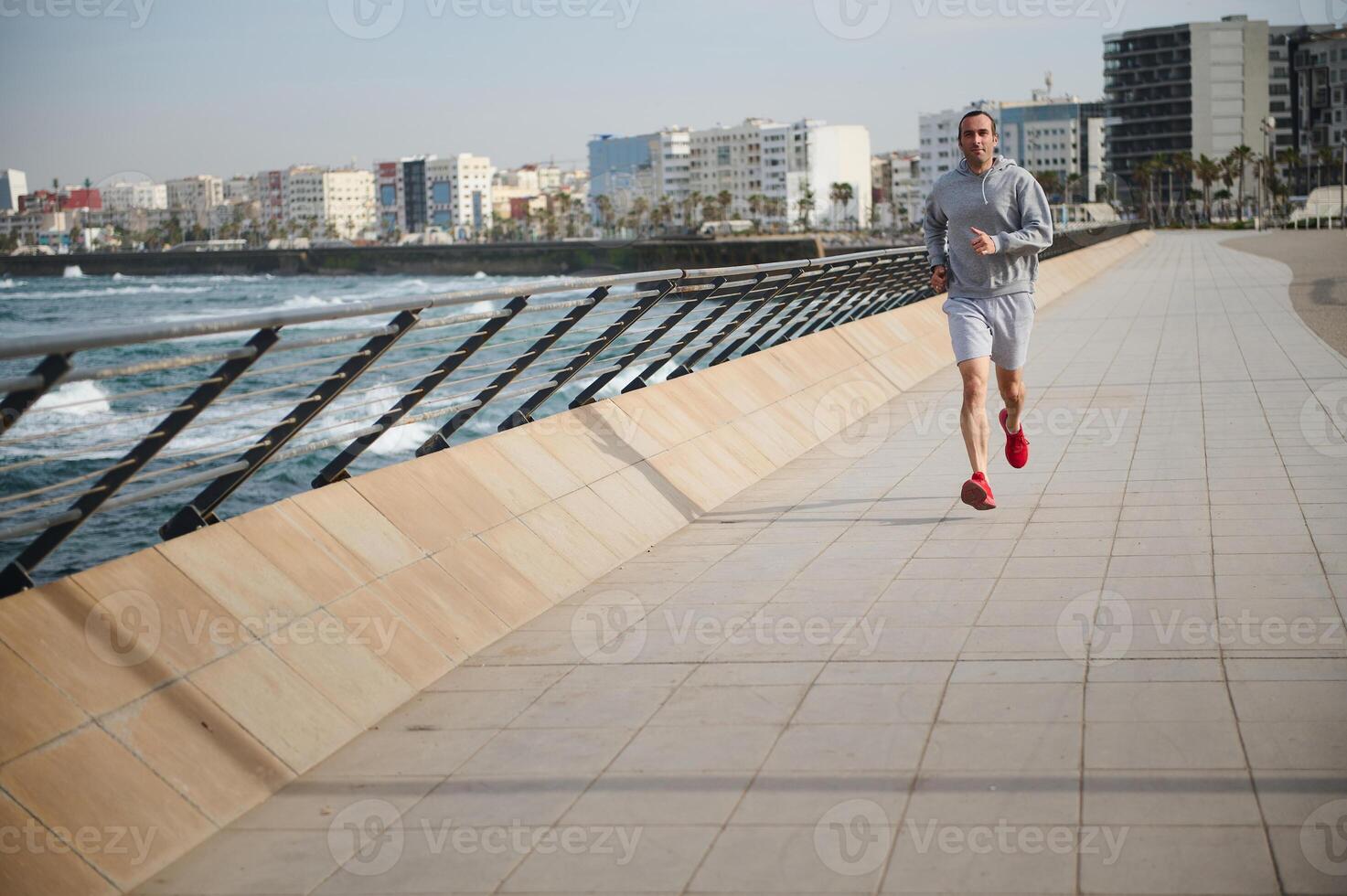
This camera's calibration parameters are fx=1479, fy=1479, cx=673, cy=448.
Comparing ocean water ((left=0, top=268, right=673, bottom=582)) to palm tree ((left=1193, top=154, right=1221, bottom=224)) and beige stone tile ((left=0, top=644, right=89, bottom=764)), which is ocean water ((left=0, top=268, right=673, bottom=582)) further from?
palm tree ((left=1193, top=154, right=1221, bottom=224))

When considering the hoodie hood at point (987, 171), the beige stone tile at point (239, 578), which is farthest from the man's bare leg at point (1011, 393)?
the beige stone tile at point (239, 578)

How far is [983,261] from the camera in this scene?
7.96 metres

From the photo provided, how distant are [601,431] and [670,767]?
4578mm

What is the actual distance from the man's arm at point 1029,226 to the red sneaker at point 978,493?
4.02ft

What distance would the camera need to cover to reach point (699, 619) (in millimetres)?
6055

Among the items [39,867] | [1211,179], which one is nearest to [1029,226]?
[39,867]

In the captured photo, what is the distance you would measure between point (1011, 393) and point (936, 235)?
3.24 ft

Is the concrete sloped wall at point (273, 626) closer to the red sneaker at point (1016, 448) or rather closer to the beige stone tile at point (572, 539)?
the beige stone tile at point (572, 539)

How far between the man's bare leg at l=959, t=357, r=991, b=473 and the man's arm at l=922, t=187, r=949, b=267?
63cm

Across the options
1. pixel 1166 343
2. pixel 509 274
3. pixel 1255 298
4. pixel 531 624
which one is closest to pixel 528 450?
pixel 531 624

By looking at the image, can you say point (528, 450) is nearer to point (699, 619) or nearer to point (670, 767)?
point (699, 619)

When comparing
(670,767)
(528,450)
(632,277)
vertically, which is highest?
(632,277)

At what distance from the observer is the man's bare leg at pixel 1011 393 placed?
322 inches

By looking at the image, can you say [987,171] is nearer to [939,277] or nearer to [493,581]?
[939,277]
